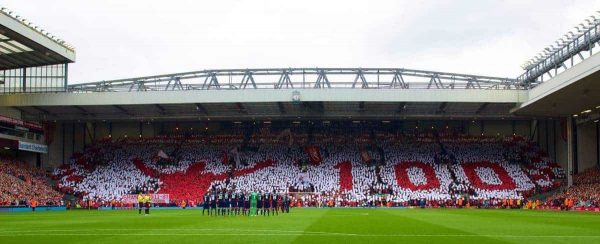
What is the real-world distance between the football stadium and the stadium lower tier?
166mm

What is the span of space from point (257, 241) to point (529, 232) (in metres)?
9.51

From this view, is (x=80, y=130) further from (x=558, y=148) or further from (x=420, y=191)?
(x=558, y=148)

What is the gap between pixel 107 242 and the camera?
18.9m

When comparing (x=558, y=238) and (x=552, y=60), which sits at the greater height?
(x=552, y=60)

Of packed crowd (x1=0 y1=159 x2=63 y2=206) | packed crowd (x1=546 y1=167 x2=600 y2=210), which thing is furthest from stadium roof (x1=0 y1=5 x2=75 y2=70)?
packed crowd (x1=546 y1=167 x2=600 y2=210)

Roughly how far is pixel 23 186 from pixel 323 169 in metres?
28.7

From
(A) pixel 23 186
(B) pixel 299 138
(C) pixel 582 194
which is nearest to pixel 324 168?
(B) pixel 299 138

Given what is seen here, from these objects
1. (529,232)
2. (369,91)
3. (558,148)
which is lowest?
(529,232)

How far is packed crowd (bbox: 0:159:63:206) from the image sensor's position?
5442 cm

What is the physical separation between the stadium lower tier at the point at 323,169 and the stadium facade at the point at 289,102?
241 centimetres

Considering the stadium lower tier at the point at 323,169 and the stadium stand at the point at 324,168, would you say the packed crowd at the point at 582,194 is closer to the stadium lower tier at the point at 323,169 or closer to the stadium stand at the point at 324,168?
the stadium stand at the point at 324,168

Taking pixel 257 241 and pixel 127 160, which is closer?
pixel 257 241

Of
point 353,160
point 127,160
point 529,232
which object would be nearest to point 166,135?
point 127,160

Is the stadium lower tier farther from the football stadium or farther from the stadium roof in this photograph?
the stadium roof
